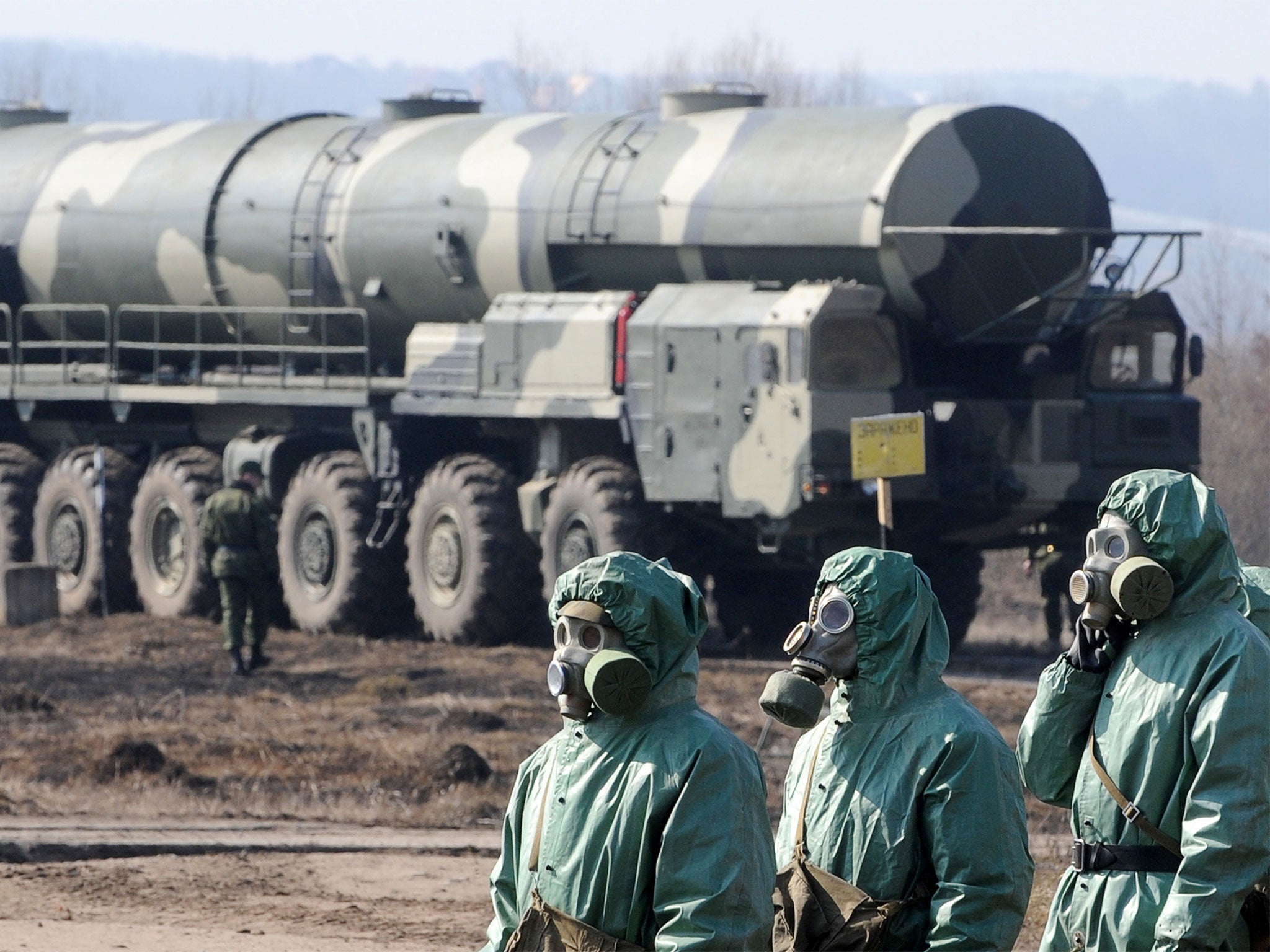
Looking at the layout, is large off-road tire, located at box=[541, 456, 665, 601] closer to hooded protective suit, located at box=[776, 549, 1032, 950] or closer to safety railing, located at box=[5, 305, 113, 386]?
safety railing, located at box=[5, 305, 113, 386]

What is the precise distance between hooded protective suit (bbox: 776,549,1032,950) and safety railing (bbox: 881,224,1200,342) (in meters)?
12.0

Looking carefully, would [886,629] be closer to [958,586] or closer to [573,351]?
[573,351]

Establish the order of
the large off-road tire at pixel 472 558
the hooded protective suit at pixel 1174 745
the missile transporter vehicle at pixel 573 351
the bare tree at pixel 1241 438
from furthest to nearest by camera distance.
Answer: the bare tree at pixel 1241 438
the large off-road tire at pixel 472 558
the missile transporter vehicle at pixel 573 351
the hooded protective suit at pixel 1174 745

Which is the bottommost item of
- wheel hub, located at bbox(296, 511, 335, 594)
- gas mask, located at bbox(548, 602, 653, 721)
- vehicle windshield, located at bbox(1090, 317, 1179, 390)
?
wheel hub, located at bbox(296, 511, 335, 594)

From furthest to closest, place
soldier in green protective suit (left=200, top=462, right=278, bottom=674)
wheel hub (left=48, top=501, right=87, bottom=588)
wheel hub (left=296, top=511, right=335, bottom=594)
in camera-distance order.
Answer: wheel hub (left=48, top=501, right=87, bottom=588) → wheel hub (left=296, top=511, right=335, bottom=594) → soldier in green protective suit (left=200, top=462, right=278, bottom=674)

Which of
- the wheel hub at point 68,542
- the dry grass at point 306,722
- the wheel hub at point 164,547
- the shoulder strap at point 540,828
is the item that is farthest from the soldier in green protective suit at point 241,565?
the shoulder strap at point 540,828

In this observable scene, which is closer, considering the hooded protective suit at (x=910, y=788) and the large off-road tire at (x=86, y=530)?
the hooded protective suit at (x=910, y=788)

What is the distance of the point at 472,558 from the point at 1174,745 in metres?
14.4

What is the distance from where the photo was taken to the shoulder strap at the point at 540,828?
17.5 feet

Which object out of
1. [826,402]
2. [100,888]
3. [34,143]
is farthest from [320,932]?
[34,143]

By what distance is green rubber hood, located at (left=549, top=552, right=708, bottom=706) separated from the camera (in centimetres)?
520

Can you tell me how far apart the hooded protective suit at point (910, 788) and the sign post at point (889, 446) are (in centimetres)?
738

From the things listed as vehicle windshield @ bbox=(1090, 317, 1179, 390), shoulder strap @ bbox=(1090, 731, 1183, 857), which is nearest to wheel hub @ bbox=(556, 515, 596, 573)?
vehicle windshield @ bbox=(1090, 317, 1179, 390)

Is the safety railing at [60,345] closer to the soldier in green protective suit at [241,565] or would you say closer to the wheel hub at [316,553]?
the wheel hub at [316,553]
